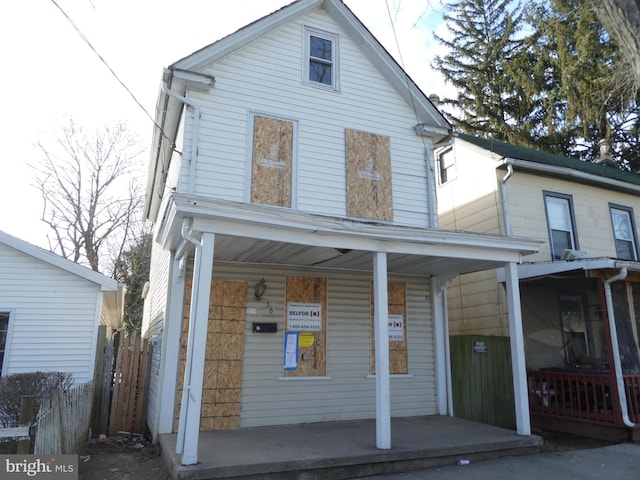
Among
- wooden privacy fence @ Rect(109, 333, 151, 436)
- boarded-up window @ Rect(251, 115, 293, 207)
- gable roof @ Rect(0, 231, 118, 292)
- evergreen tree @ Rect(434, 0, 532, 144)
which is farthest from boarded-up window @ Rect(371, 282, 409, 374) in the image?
evergreen tree @ Rect(434, 0, 532, 144)

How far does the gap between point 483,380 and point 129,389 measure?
692 cm

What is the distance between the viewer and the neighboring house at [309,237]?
698 cm

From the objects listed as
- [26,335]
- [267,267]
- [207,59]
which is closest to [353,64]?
[207,59]

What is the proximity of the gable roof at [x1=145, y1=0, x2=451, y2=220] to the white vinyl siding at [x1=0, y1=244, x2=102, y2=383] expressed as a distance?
11.8 ft

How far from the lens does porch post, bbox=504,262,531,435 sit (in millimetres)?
7059

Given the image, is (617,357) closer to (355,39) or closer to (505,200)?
(505,200)

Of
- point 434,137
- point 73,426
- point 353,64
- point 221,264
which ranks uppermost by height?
point 353,64

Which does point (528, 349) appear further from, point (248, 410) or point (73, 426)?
point (73, 426)

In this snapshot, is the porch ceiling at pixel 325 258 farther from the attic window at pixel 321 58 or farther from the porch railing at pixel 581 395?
the attic window at pixel 321 58

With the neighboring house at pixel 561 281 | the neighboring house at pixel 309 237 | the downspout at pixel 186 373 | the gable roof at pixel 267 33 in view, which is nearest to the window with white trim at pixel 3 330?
the neighboring house at pixel 309 237

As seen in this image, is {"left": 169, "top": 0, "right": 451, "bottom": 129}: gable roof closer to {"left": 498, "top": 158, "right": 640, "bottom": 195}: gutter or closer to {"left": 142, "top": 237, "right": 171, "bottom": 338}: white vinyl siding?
{"left": 498, "top": 158, "right": 640, "bottom": 195}: gutter

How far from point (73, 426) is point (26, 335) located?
4287 millimetres

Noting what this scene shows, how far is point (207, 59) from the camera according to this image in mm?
8109

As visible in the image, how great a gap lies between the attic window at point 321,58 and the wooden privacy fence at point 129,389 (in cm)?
638
